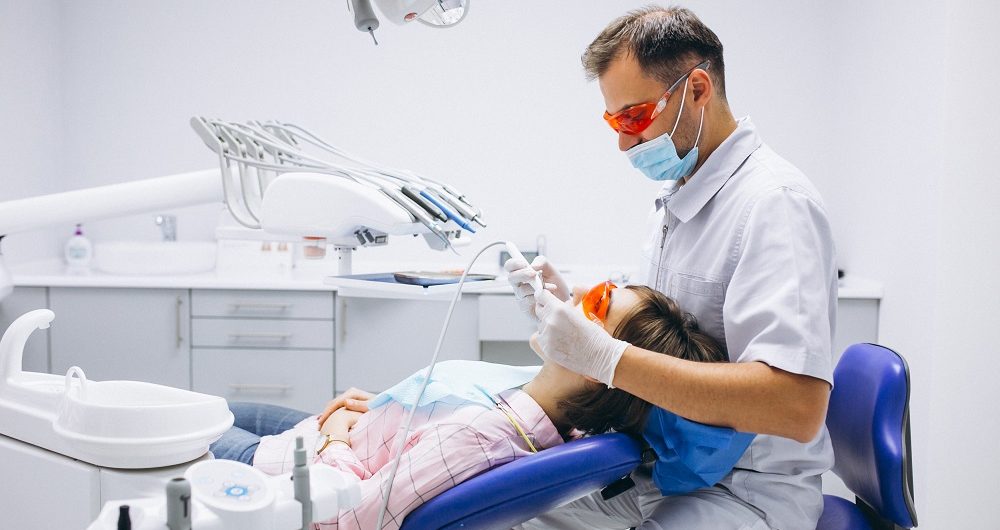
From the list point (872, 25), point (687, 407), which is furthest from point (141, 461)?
point (872, 25)

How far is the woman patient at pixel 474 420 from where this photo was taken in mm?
1343

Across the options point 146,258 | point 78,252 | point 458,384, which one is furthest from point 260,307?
point 458,384

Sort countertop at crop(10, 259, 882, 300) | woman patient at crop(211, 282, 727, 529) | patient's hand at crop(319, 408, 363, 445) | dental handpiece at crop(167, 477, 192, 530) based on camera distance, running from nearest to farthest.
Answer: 1. dental handpiece at crop(167, 477, 192, 530)
2. woman patient at crop(211, 282, 727, 529)
3. patient's hand at crop(319, 408, 363, 445)
4. countertop at crop(10, 259, 882, 300)

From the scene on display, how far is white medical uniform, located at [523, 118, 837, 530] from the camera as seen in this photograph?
1239 millimetres

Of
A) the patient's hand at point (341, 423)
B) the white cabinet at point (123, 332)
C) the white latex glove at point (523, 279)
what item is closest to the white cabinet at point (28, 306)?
the white cabinet at point (123, 332)

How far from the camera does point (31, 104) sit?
11.0ft

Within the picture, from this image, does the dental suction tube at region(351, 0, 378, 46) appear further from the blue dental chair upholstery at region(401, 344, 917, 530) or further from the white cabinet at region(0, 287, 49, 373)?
the white cabinet at region(0, 287, 49, 373)

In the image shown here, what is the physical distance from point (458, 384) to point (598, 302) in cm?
36

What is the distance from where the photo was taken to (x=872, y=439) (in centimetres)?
138

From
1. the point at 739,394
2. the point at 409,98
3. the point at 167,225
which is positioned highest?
the point at 409,98

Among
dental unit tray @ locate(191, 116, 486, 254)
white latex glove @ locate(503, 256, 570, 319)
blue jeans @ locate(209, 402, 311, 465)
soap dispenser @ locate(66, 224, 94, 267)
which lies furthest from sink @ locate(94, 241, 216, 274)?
white latex glove @ locate(503, 256, 570, 319)

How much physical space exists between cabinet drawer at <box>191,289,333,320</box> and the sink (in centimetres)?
47

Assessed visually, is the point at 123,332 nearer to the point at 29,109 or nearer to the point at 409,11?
the point at 29,109

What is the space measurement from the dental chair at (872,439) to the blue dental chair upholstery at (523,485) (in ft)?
1.53
